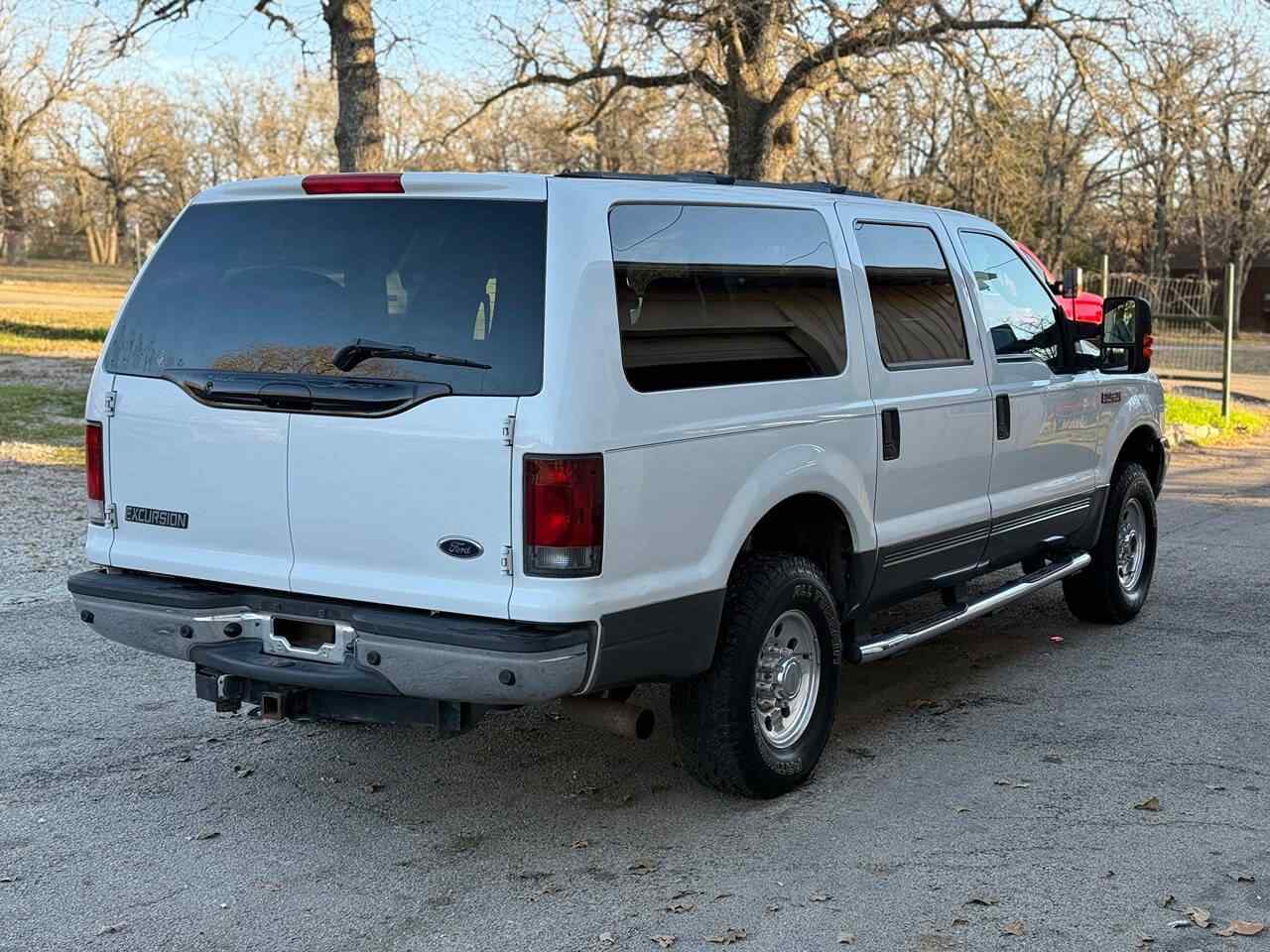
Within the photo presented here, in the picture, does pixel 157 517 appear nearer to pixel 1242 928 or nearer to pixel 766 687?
pixel 766 687

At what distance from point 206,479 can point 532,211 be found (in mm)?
1372

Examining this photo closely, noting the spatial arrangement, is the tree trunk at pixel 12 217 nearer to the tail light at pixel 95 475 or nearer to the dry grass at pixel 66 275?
the dry grass at pixel 66 275

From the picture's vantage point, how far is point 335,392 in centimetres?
427

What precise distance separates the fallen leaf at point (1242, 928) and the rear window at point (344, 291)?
2.47 m

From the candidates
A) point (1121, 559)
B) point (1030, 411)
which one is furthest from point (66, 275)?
point (1030, 411)

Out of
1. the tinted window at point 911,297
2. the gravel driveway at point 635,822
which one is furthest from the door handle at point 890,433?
the gravel driveway at point 635,822

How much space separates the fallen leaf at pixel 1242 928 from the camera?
3917 millimetres

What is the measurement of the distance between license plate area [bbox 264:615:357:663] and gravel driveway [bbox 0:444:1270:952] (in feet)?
2.20

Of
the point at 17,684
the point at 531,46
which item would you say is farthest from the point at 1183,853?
the point at 531,46

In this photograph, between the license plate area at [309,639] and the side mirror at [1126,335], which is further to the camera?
the side mirror at [1126,335]

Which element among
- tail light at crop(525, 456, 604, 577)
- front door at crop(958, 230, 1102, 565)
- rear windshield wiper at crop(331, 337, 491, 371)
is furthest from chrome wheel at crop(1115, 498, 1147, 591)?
rear windshield wiper at crop(331, 337, 491, 371)

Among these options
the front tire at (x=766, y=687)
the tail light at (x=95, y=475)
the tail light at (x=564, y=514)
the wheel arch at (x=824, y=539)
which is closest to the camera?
the tail light at (x=564, y=514)

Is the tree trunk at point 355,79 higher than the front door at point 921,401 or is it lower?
higher

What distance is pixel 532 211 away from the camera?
4250 mm
